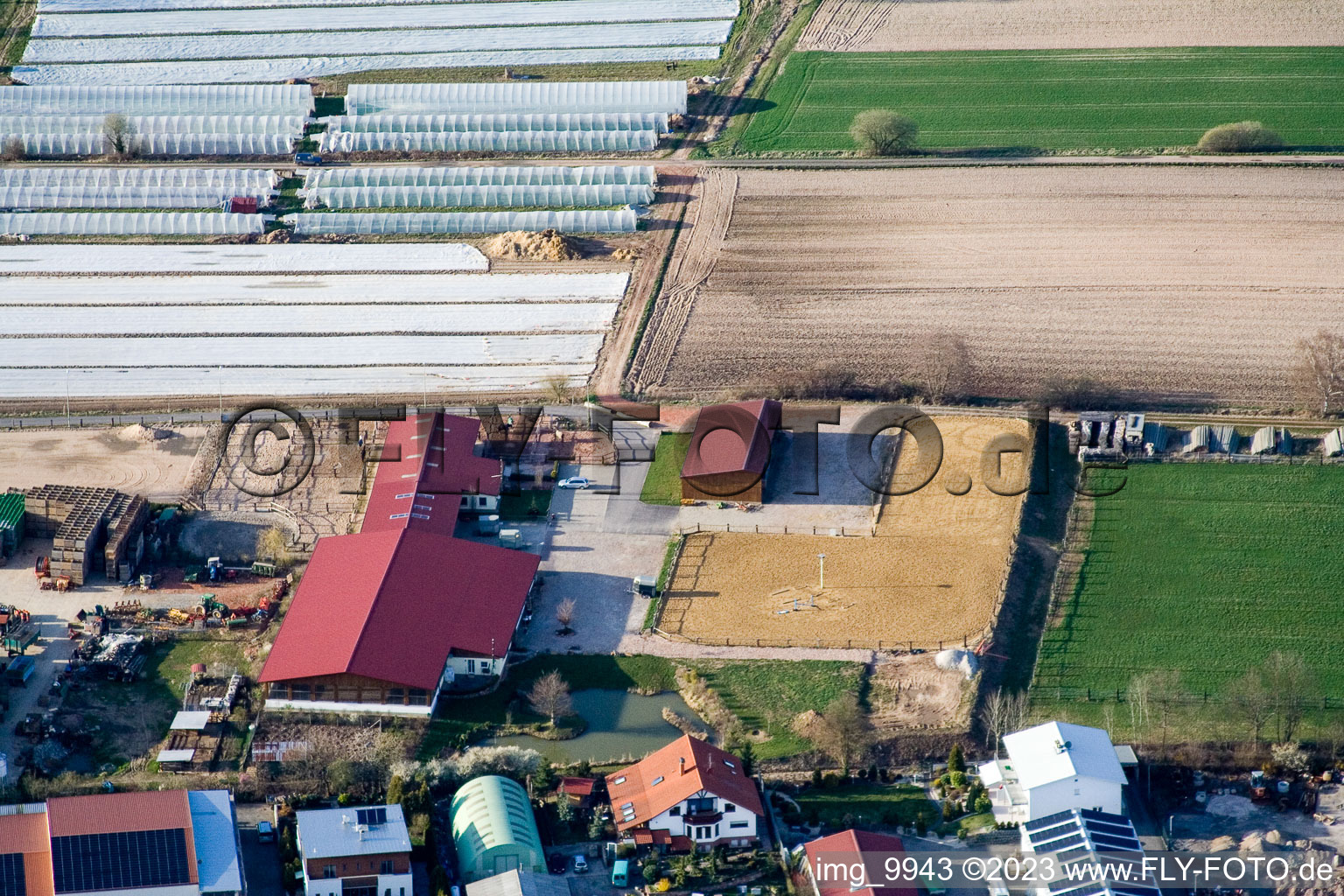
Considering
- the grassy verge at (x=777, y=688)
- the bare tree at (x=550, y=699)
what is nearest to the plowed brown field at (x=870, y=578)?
the grassy verge at (x=777, y=688)

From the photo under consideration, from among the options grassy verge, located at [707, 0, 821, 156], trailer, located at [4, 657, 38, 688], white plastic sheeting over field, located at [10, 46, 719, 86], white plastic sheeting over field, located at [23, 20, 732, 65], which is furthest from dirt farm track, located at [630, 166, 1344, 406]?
trailer, located at [4, 657, 38, 688]

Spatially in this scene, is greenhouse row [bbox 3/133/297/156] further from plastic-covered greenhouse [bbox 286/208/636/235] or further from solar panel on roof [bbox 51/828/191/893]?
solar panel on roof [bbox 51/828/191/893]

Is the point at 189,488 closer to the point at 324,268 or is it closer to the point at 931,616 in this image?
the point at 324,268

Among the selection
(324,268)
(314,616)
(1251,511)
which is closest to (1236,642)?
(1251,511)

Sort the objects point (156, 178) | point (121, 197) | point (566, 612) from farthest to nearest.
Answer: point (156, 178) → point (121, 197) → point (566, 612)

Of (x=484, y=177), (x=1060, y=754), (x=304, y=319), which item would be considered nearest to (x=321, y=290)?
(x=304, y=319)

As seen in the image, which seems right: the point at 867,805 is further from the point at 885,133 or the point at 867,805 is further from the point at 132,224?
the point at 132,224
